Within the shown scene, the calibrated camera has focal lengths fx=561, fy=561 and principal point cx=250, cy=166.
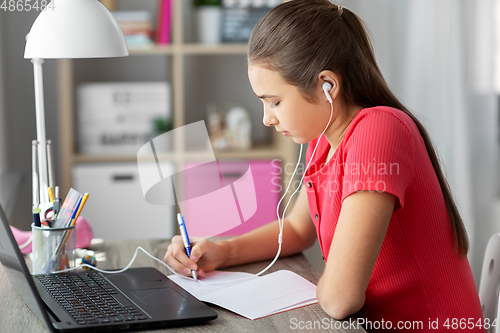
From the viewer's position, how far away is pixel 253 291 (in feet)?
3.28

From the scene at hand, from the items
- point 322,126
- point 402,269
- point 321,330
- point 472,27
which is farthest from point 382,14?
point 321,330

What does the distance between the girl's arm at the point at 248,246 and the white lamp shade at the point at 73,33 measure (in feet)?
1.34

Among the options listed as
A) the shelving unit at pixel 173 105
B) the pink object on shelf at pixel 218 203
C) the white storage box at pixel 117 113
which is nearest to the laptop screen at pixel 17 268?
the pink object on shelf at pixel 218 203

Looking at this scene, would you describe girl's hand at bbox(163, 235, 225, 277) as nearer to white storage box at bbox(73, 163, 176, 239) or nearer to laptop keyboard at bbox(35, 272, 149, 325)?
laptop keyboard at bbox(35, 272, 149, 325)

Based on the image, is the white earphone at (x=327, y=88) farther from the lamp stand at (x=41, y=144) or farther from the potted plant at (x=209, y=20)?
the potted plant at (x=209, y=20)

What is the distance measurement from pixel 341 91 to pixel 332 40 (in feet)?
0.33

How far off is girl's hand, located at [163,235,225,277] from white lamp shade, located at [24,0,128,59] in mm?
406

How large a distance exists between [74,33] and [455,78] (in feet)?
6.26

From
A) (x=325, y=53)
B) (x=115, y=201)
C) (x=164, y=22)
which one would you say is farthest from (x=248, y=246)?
(x=164, y=22)

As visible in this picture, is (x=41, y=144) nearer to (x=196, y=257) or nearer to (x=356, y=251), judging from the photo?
(x=196, y=257)

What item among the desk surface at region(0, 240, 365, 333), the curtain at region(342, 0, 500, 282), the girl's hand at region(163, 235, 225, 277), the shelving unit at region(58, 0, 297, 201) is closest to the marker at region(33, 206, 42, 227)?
the desk surface at region(0, 240, 365, 333)

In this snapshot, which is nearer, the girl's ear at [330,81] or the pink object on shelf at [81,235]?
the girl's ear at [330,81]

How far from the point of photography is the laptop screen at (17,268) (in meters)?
0.76

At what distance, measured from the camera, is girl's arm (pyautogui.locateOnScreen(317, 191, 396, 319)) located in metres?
0.88
